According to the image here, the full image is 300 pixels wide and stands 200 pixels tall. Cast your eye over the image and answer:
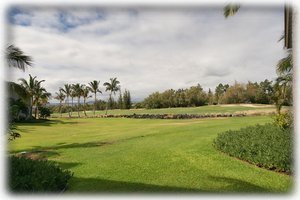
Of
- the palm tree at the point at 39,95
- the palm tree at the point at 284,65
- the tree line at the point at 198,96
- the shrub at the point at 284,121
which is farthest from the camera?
the tree line at the point at 198,96

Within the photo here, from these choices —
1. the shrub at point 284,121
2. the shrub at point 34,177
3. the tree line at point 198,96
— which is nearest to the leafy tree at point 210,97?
the tree line at point 198,96

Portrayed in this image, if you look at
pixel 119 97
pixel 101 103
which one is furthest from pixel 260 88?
pixel 101 103

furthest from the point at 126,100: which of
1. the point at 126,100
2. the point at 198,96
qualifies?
the point at 198,96

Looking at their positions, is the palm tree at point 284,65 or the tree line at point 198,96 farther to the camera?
the tree line at point 198,96

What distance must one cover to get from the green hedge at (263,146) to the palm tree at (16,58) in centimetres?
1036

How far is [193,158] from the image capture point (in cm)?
1380

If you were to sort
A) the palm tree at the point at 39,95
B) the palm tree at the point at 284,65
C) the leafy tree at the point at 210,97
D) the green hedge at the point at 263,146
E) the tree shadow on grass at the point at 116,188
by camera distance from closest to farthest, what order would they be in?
the tree shadow on grass at the point at 116,188 < the green hedge at the point at 263,146 < the palm tree at the point at 284,65 < the palm tree at the point at 39,95 < the leafy tree at the point at 210,97

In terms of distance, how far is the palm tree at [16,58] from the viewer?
13883 millimetres

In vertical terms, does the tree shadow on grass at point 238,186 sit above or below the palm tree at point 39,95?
below

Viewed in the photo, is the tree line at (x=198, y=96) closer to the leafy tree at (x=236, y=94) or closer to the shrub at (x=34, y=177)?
the leafy tree at (x=236, y=94)

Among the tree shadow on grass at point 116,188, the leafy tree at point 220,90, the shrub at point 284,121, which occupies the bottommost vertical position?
the tree shadow on grass at point 116,188

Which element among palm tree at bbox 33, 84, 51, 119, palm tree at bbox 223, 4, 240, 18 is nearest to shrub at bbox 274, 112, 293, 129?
palm tree at bbox 223, 4, 240, 18

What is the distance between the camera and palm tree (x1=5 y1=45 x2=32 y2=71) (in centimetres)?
1388

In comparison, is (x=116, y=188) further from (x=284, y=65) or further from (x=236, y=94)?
(x=236, y=94)
